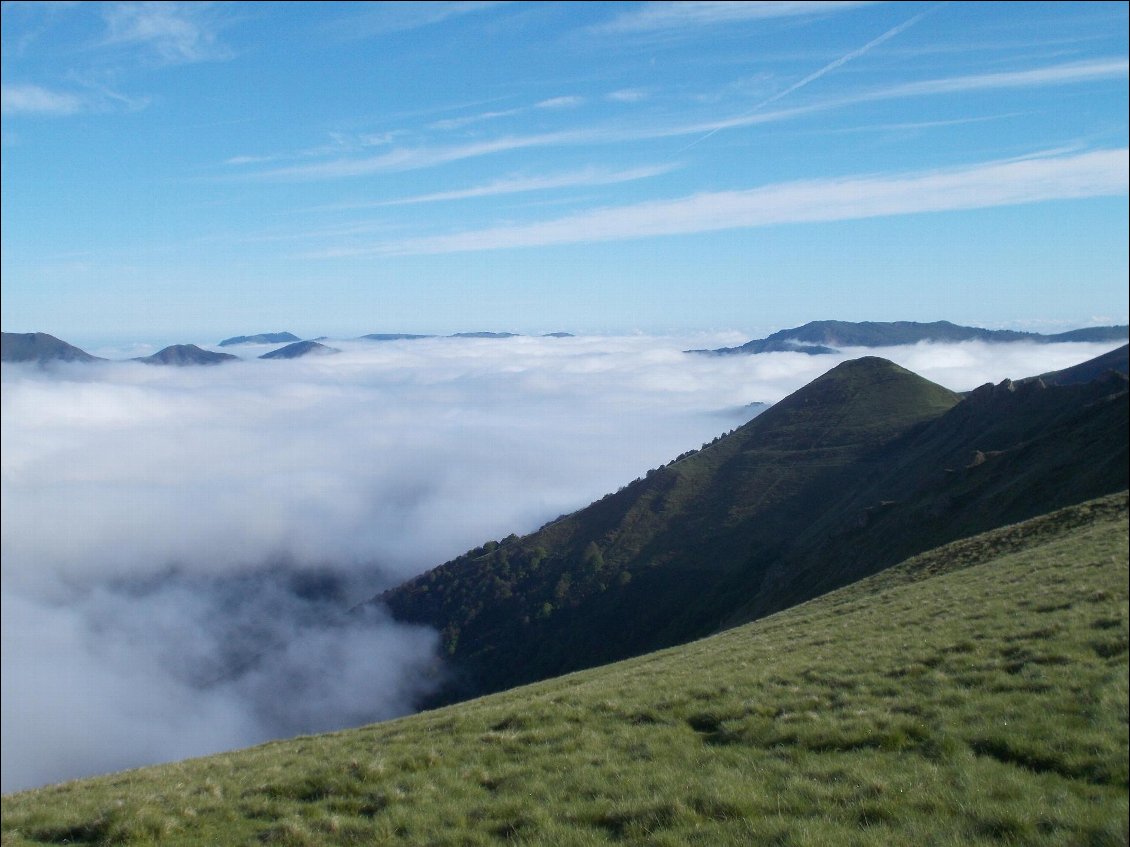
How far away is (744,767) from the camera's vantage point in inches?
398

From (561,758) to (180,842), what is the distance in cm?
534

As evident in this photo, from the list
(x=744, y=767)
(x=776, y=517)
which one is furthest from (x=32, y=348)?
(x=776, y=517)

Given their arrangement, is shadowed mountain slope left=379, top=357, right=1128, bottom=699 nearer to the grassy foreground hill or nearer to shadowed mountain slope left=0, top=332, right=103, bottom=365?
the grassy foreground hill

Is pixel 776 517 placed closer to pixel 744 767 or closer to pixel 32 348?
pixel 32 348

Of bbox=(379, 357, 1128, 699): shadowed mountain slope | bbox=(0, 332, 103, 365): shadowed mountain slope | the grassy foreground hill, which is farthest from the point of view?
bbox=(379, 357, 1128, 699): shadowed mountain slope

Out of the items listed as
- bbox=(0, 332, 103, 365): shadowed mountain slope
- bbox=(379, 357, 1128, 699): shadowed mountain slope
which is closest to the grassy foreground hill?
bbox=(0, 332, 103, 365): shadowed mountain slope

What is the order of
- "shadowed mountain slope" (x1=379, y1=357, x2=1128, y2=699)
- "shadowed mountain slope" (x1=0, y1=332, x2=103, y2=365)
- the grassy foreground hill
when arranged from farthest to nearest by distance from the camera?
1. "shadowed mountain slope" (x1=379, y1=357, x2=1128, y2=699)
2. "shadowed mountain slope" (x1=0, y1=332, x2=103, y2=365)
3. the grassy foreground hill

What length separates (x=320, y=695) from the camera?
139750mm

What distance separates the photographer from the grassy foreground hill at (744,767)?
8133 mm

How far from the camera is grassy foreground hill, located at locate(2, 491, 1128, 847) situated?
8133mm

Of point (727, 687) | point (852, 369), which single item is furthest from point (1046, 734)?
point (852, 369)

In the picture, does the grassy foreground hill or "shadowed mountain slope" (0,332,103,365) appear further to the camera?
"shadowed mountain slope" (0,332,103,365)

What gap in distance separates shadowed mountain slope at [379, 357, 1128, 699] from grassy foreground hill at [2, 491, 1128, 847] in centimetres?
4236

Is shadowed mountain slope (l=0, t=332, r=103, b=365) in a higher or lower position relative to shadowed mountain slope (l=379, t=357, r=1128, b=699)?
higher
